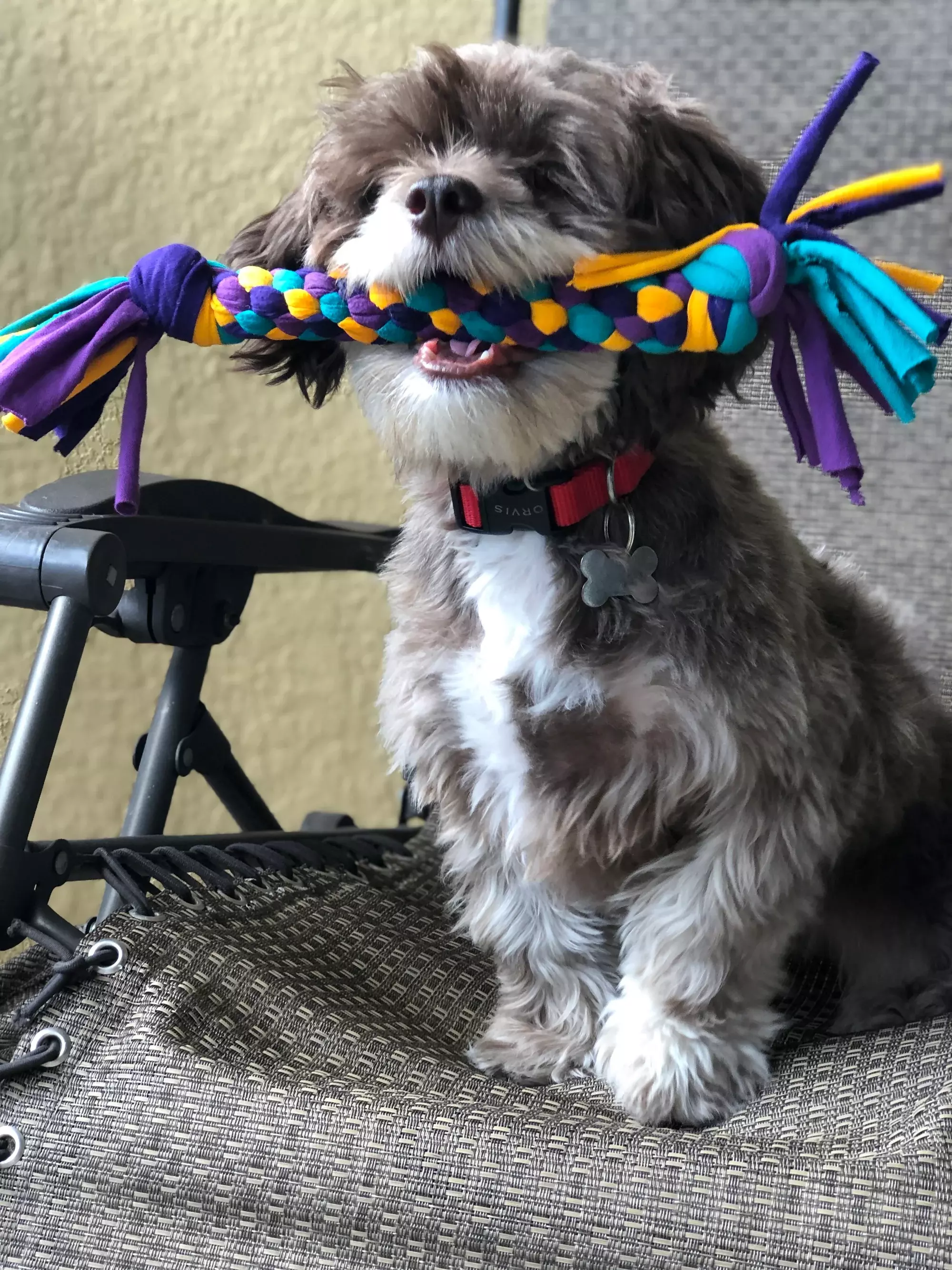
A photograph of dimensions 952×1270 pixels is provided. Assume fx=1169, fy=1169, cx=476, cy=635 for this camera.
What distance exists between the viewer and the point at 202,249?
6.09ft

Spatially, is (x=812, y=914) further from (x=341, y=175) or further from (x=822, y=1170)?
(x=341, y=175)

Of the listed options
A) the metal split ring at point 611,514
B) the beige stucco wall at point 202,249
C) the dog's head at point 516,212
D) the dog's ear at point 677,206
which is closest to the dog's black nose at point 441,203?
the dog's head at point 516,212

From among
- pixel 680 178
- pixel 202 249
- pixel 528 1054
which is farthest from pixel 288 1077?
pixel 202 249

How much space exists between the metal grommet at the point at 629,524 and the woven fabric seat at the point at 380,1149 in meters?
0.41

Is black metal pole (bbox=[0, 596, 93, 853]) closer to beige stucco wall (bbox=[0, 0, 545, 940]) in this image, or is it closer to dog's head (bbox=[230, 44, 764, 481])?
dog's head (bbox=[230, 44, 764, 481])

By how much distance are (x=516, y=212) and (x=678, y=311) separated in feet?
0.40

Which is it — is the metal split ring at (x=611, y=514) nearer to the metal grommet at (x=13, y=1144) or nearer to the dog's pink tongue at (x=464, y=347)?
the dog's pink tongue at (x=464, y=347)

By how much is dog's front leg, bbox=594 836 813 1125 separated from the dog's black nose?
50cm

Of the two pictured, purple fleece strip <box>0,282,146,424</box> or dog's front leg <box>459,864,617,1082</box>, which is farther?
dog's front leg <box>459,864,617,1082</box>

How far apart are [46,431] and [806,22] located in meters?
1.06

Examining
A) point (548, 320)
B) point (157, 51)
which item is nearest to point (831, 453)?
point (548, 320)

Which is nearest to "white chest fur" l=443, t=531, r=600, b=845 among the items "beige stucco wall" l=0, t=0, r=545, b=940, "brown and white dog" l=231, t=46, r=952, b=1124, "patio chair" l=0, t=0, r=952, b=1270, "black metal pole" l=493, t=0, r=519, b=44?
"brown and white dog" l=231, t=46, r=952, b=1124

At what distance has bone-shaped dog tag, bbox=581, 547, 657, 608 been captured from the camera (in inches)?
33.8

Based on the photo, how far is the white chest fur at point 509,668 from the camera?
881 mm
